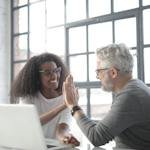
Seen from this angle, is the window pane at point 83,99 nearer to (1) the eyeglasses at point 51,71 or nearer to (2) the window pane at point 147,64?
(2) the window pane at point 147,64

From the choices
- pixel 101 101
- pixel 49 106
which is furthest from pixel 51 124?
pixel 101 101

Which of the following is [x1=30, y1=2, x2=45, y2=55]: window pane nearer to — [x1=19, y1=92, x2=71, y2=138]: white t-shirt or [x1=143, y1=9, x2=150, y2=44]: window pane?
[x1=143, y1=9, x2=150, y2=44]: window pane

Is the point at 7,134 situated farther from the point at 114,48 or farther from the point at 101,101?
the point at 101,101

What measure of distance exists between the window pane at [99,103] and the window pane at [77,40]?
1.70 feet

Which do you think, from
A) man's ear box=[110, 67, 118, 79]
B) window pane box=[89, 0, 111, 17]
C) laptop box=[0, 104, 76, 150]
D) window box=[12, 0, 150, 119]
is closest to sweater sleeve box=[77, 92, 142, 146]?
man's ear box=[110, 67, 118, 79]

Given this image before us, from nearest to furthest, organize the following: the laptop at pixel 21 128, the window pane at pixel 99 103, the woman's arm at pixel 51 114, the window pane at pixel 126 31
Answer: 1. the laptop at pixel 21 128
2. the woman's arm at pixel 51 114
3. the window pane at pixel 126 31
4. the window pane at pixel 99 103

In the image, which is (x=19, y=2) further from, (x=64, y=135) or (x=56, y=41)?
(x=64, y=135)

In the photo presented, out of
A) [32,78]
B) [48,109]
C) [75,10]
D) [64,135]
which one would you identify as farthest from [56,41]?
[64,135]

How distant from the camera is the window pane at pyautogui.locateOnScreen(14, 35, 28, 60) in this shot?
4.19 m

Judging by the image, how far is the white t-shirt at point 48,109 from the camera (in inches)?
77.2

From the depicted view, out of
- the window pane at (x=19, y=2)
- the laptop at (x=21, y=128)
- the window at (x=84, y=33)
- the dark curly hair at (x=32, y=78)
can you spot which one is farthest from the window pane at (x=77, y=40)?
the laptop at (x=21, y=128)

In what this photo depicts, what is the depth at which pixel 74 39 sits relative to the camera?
11.7ft

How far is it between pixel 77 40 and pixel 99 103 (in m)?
0.78

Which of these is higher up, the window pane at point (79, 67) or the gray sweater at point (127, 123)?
the window pane at point (79, 67)
